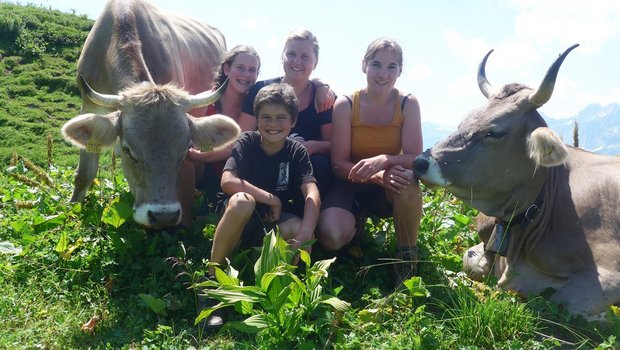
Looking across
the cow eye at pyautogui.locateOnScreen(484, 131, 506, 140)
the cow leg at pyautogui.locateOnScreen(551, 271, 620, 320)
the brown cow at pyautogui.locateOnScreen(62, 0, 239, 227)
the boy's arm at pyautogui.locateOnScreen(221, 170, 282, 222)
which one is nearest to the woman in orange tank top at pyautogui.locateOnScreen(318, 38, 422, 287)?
the boy's arm at pyautogui.locateOnScreen(221, 170, 282, 222)

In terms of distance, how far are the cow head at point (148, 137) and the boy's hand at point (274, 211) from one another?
0.75 m

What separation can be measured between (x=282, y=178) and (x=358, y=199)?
0.82 meters

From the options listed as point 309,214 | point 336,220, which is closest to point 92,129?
point 309,214

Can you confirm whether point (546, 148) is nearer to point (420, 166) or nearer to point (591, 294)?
point (420, 166)

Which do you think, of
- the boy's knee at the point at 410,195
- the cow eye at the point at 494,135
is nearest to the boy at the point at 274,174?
the boy's knee at the point at 410,195

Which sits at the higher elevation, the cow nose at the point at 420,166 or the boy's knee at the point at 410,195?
the cow nose at the point at 420,166

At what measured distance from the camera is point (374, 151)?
5.32 metres

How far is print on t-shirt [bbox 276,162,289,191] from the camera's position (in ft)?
16.0

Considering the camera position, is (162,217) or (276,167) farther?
(276,167)

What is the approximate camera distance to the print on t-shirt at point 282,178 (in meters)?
4.88

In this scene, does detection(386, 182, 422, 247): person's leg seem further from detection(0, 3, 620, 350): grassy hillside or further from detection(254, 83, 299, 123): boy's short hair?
detection(254, 83, 299, 123): boy's short hair

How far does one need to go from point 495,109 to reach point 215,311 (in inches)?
110

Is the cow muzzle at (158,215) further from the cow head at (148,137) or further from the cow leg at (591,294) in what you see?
the cow leg at (591,294)

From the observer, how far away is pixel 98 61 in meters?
6.25
